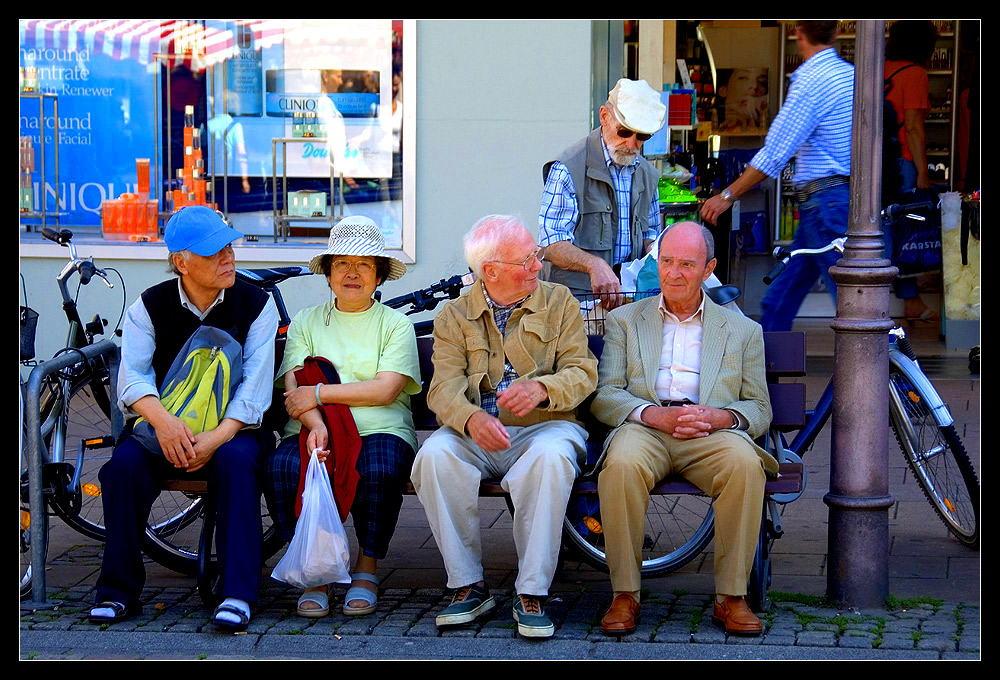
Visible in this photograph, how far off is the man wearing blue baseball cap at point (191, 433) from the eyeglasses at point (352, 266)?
30 centimetres

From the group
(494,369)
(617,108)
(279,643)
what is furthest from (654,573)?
(617,108)

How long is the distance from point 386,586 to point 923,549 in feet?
7.02

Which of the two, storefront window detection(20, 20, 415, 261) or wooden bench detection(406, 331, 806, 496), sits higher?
storefront window detection(20, 20, 415, 261)

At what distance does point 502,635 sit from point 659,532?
4.56ft

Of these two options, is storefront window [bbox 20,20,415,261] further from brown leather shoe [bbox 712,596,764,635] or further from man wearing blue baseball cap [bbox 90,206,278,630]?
brown leather shoe [bbox 712,596,764,635]

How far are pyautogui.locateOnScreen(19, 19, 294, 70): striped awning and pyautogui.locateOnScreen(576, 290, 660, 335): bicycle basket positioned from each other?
451cm

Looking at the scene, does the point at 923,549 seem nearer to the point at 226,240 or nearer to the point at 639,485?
the point at 639,485

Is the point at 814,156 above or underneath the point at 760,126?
underneath

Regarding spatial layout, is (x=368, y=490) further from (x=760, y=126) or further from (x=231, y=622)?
(x=760, y=126)

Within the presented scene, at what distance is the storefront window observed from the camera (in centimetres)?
863

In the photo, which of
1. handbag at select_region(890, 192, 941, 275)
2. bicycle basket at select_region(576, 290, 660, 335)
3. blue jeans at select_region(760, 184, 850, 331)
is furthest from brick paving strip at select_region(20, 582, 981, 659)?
handbag at select_region(890, 192, 941, 275)

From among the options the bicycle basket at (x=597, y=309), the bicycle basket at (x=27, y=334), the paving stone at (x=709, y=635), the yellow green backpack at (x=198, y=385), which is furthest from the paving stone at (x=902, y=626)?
the bicycle basket at (x=27, y=334)

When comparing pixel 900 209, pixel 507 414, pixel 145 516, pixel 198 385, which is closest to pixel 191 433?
pixel 198 385

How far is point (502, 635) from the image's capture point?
13.7 ft
